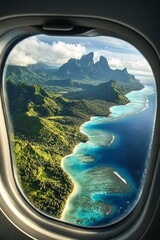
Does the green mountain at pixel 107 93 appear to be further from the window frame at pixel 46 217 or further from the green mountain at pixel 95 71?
the window frame at pixel 46 217

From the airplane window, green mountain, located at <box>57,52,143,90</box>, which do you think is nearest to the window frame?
the airplane window

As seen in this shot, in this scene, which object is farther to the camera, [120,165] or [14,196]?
[14,196]

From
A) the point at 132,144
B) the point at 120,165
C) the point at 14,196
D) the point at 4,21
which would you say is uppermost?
the point at 4,21

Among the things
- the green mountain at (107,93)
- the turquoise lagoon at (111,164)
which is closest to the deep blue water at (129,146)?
the turquoise lagoon at (111,164)

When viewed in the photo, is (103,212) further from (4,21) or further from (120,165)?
(4,21)

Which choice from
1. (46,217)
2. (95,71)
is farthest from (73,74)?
(46,217)

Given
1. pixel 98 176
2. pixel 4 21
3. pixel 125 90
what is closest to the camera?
pixel 4 21

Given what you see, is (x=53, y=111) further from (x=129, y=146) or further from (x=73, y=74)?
(x=129, y=146)

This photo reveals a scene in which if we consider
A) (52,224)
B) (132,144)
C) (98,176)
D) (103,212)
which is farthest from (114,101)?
(52,224)
